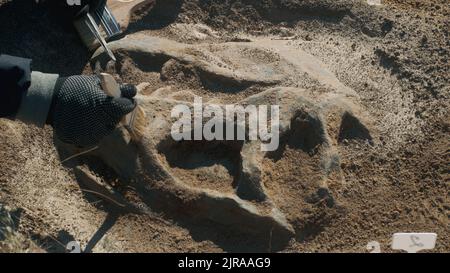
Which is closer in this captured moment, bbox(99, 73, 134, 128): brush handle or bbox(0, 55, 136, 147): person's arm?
bbox(0, 55, 136, 147): person's arm

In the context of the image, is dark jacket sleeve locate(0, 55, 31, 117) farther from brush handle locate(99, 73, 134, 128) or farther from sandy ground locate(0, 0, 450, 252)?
sandy ground locate(0, 0, 450, 252)

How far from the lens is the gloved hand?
4.62m

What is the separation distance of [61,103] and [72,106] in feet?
0.28

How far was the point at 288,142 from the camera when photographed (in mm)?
5484

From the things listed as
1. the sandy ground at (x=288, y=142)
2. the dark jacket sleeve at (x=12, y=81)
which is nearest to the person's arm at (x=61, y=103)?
the dark jacket sleeve at (x=12, y=81)

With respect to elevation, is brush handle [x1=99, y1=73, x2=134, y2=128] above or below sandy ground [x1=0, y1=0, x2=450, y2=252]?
above

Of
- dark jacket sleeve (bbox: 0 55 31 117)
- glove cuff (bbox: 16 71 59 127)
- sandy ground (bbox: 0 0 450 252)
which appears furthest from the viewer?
sandy ground (bbox: 0 0 450 252)

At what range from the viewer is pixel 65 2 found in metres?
6.01

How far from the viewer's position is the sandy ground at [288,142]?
5383mm

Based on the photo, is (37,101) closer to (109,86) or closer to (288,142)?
(109,86)

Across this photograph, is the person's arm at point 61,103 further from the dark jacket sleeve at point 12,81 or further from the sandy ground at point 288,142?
the sandy ground at point 288,142

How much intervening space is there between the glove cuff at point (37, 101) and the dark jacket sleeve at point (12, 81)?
0.24ft

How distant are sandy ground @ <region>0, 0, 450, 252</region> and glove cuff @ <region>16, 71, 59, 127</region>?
112 cm

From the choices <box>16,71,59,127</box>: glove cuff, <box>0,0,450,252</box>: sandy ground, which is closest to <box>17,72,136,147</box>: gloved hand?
<box>16,71,59,127</box>: glove cuff
